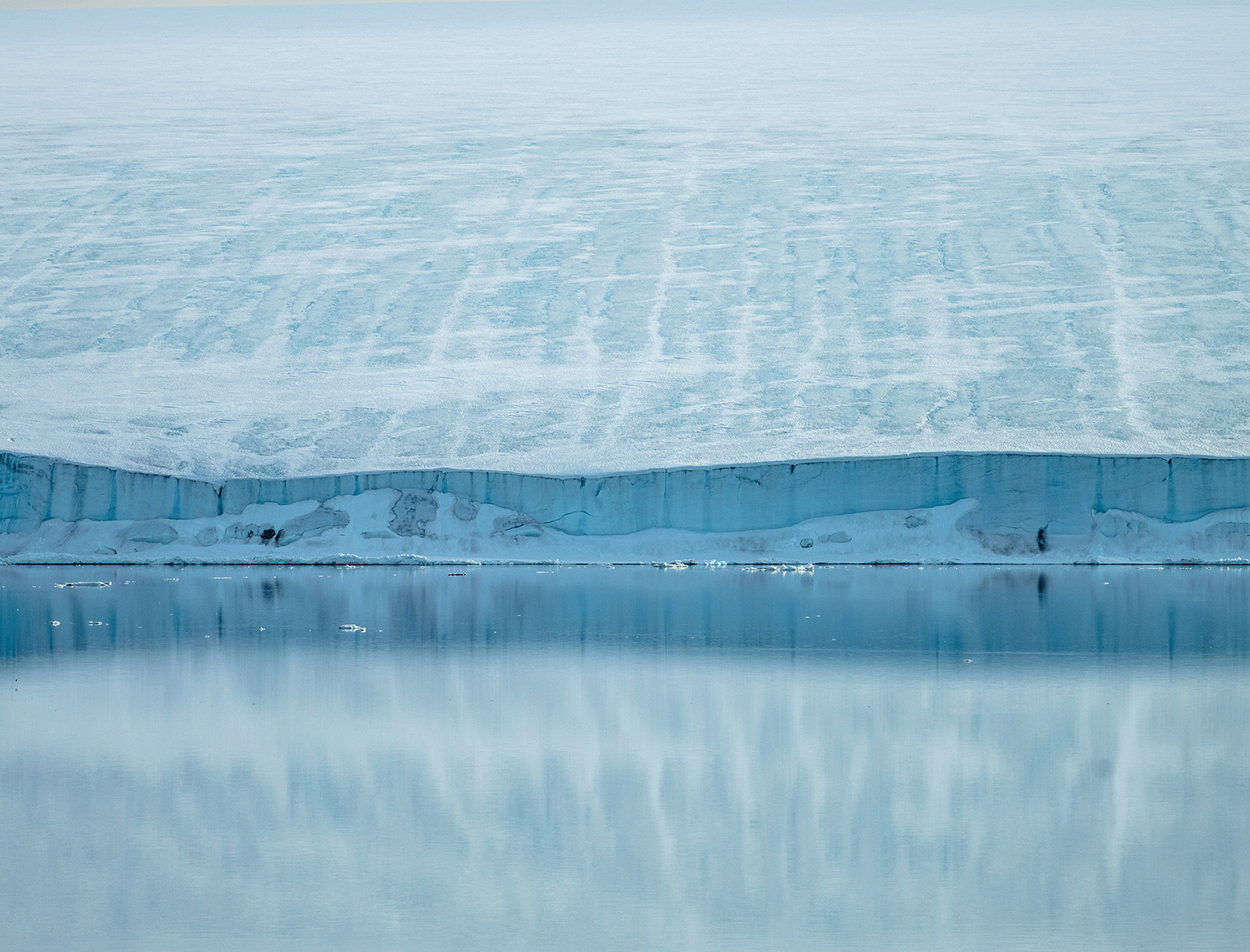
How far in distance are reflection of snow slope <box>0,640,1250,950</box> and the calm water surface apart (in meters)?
0.01

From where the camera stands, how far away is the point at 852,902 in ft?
9.90

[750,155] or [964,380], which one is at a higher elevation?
[750,155]

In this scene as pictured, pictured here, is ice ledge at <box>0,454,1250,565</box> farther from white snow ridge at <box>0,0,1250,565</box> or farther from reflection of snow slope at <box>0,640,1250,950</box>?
reflection of snow slope at <box>0,640,1250,950</box>

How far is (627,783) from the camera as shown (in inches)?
157

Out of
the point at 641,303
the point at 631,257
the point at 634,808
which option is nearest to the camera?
the point at 634,808

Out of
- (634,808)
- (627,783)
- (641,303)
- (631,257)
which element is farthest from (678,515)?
(634,808)

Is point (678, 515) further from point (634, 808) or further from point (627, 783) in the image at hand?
point (634, 808)

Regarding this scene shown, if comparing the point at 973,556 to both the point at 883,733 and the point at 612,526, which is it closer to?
the point at 612,526

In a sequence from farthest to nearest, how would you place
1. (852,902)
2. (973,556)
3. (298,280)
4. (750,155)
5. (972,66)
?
(972,66) < (750,155) < (298,280) < (973,556) < (852,902)

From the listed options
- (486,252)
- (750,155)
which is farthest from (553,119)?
(486,252)

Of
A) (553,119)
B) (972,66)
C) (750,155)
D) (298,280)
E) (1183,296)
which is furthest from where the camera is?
(972,66)

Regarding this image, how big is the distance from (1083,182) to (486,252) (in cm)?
544

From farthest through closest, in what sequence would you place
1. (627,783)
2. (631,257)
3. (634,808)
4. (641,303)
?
(631,257), (641,303), (627,783), (634,808)

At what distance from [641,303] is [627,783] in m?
10.0
